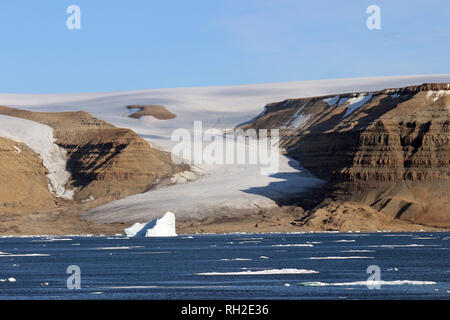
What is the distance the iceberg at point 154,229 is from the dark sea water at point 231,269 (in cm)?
1596

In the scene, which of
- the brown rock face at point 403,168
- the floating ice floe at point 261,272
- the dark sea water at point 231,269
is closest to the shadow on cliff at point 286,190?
the brown rock face at point 403,168

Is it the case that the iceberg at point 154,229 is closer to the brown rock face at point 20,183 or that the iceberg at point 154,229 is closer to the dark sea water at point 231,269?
the dark sea water at point 231,269

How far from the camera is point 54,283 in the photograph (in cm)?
7388

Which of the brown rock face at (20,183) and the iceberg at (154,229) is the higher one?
the brown rock face at (20,183)

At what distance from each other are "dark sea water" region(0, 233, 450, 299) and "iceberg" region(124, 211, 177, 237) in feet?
52.4

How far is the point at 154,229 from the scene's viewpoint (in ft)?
504

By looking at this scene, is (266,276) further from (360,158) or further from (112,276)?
(360,158)

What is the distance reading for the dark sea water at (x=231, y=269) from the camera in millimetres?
64562

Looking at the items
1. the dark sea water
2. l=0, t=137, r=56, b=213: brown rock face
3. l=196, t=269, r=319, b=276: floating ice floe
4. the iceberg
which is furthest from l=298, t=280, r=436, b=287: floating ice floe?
l=0, t=137, r=56, b=213: brown rock face

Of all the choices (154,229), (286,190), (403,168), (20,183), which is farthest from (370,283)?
(20,183)

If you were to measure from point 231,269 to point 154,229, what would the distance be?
69.9 metres

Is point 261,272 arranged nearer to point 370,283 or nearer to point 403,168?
point 370,283
